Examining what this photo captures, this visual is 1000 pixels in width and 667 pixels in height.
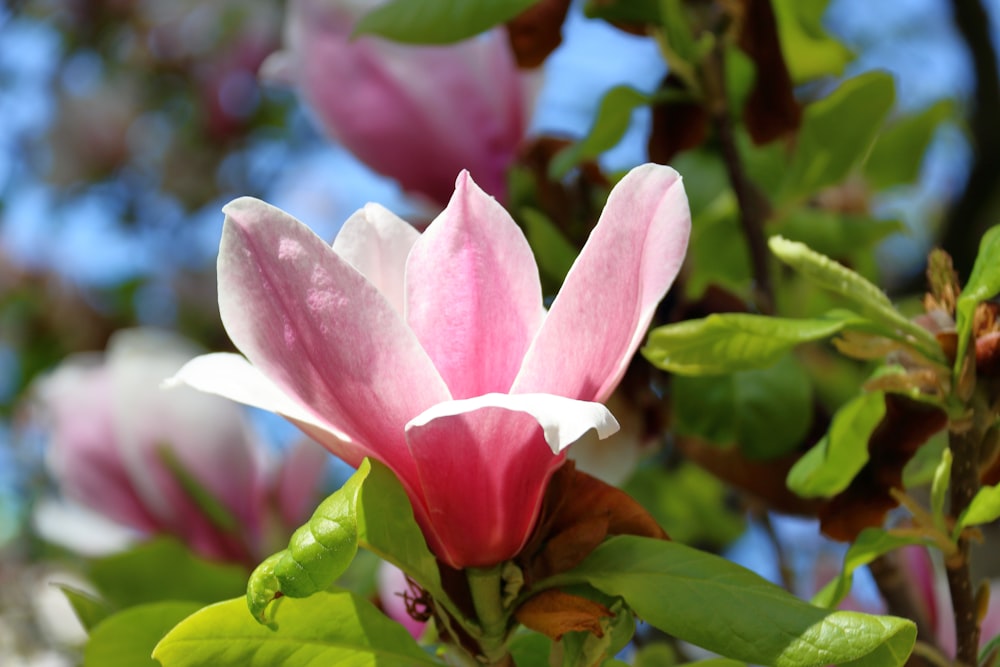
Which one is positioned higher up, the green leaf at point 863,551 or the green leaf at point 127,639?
the green leaf at point 127,639

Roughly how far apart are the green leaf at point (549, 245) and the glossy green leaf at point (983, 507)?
0.97 ft

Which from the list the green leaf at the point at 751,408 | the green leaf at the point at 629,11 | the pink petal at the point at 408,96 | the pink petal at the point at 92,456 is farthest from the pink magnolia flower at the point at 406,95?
the pink petal at the point at 92,456

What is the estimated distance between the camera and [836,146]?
72 centimetres

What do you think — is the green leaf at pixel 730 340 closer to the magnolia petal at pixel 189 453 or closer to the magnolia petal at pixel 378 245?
the magnolia petal at pixel 378 245

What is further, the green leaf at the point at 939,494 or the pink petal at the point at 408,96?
the pink petal at the point at 408,96

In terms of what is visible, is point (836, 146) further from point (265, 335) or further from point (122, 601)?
point (122, 601)

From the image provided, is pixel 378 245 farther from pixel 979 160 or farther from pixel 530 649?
pixel 979 160

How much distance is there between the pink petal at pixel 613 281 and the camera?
41cm

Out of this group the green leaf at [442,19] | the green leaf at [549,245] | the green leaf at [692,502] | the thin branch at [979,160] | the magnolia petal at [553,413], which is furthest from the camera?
the thin branch at [979,160]

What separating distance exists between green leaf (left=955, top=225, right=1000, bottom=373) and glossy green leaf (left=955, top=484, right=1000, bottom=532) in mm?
49

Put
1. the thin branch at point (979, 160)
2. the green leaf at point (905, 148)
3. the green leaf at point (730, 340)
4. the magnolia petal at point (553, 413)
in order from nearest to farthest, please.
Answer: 1. the magnolia petal at point (553, 413)
2. the green leaf at point (730, 340)
3. the green leaf at point (905, 148)
4. the thin branch at point (979, 160)

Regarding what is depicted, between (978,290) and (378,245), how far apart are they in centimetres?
24

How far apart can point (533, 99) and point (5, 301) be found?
2150 millimetres

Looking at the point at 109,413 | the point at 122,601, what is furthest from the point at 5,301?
the point at 122,601
